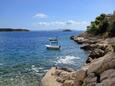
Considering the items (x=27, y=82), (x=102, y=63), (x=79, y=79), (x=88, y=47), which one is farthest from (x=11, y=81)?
(x=88, y=47)

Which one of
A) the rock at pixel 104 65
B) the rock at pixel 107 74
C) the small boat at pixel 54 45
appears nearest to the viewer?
the rock at pixel 107 74

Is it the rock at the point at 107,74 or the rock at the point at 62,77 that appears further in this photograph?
the rock at the point at 62,77

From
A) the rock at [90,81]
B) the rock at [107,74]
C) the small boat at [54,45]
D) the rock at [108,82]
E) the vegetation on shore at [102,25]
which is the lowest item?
the small boat at [54,45]

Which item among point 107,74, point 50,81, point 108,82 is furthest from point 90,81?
point 50,81

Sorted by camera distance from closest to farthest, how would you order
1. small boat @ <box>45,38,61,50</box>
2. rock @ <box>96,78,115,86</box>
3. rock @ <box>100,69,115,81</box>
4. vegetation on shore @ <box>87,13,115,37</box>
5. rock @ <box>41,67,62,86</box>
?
rock @ <box>96,78,115,86</box>
rock @ <box>100,69,115,81</box>
rock @ <box>41,67,62,86</box>
small boat @ <box>45,38,61,50</box>
vegetation on shore @ <box>87,13,115,37</box>

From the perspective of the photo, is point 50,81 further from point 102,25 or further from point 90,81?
point 102,25

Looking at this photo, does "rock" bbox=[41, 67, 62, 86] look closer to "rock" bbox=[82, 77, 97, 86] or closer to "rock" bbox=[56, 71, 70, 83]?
"rock" bbox=[56, 71, 70, 83]

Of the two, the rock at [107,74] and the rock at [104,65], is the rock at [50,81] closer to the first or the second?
the rock at [104,65]

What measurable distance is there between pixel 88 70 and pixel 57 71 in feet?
44.7

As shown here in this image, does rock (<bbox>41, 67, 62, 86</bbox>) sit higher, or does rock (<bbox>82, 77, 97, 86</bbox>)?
rock (<bbox>82, 77, 97, 86</bbox>)

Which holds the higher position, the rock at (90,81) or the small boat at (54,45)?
the rock at (90,81)

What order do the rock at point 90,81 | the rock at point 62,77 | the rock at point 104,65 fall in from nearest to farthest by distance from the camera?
the rock at point 90,81
the rock at point 104,65
the rock at point 62,77

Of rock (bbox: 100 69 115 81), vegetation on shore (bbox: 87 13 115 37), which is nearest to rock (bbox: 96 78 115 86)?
rock (bbox: 100 69 115 81)

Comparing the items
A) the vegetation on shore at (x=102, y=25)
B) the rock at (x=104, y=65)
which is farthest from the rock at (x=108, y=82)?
the vegetation on shore at (x=102, y=25)
